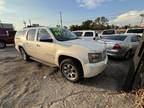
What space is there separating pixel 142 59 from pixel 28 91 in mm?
3362

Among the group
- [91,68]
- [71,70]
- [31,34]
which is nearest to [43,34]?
[31,34]

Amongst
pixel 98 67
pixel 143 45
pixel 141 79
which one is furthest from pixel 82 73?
pixel 143 45

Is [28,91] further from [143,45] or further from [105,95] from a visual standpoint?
[143,45]

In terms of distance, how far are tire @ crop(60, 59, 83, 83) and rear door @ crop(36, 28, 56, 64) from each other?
23.6 inches

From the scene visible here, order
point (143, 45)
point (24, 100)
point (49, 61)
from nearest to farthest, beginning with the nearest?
point (24, 100) < point (143, 45) < point (49, 61)

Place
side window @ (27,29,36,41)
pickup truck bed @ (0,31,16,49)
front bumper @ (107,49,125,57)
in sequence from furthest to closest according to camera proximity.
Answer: pickup truck bed @ (0,31,16,49)
front bumper @ (107,49,125,57)
side window @ (27,29,36,41)

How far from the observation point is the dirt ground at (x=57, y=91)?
365 cm

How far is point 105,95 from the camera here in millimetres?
4047

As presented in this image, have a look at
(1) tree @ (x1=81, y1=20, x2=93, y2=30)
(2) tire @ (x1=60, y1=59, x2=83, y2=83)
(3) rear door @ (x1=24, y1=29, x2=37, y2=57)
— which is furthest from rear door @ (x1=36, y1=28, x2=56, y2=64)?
(1) tree @ (x1=81, y1=20, x2=93, y2=30)

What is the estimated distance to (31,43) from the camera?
639 cm

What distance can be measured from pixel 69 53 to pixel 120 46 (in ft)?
11.8

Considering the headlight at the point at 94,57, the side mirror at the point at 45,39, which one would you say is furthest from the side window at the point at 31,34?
the headlight at the point at 94,57

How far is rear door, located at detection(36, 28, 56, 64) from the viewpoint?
17.2 feet

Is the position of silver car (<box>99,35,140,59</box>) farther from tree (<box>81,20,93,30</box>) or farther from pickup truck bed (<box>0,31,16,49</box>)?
tree (<box>81,20,93,30</box>)
